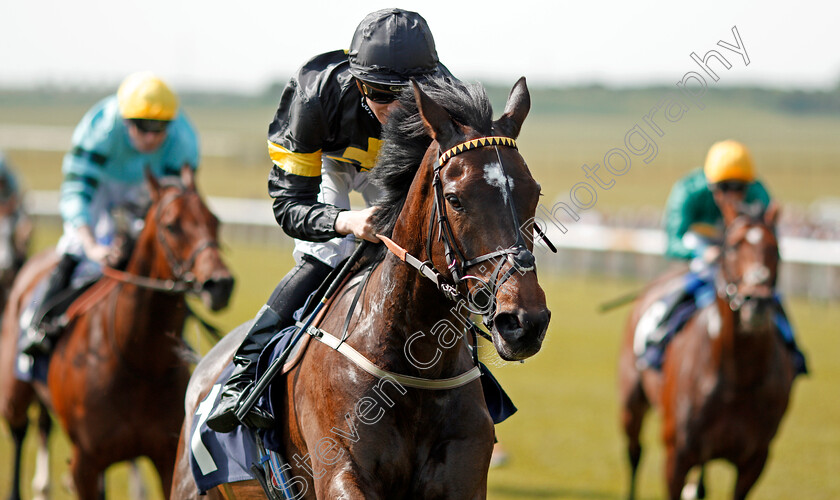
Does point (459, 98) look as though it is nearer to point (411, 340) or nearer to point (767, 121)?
point (411, 340)

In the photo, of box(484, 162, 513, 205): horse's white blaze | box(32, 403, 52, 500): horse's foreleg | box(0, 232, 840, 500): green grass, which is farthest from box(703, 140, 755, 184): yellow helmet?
box(32, 403, 52, 500): horse's foreleg

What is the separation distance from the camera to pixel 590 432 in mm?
10852

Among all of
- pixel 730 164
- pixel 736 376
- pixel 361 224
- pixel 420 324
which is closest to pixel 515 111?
pixel 361 224

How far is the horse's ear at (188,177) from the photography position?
6.21m

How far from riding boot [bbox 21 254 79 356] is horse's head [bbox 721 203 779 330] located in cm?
474

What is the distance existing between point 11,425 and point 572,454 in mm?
5268

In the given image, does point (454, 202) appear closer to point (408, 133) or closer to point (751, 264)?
point (408, 133)

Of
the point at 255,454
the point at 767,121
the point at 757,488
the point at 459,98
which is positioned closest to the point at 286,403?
the point at 255,454

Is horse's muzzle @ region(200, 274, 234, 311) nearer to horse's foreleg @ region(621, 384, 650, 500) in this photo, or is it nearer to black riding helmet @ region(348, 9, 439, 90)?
black riding helmet @ region(348, 9, 439, 90)

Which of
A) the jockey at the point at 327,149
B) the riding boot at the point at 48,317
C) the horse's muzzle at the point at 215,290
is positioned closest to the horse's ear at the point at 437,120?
the jockey at the point at 327,149

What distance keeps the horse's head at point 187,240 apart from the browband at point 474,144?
2.97m

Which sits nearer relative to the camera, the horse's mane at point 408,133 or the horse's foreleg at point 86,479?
the horse's mane at point 408,133

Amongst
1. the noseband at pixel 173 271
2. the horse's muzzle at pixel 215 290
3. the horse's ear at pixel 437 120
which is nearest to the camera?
the horse's ear at pixel 437 120

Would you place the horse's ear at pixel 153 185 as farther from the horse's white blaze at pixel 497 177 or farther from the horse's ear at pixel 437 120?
the horse's white blaze at pixel 497 177
